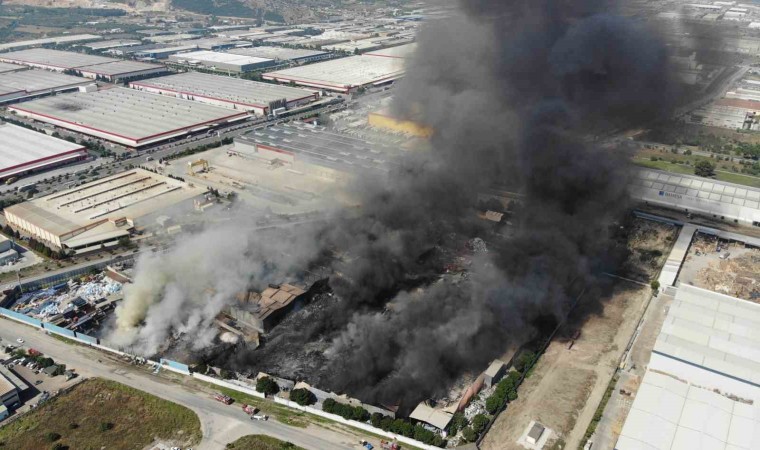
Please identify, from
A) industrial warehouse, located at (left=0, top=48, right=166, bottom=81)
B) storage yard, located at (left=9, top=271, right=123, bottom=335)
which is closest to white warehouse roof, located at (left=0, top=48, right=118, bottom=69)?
industrial warehouse, located at (left=0, top=48, right=166, bottom=81)

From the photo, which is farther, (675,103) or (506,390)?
(675,103)

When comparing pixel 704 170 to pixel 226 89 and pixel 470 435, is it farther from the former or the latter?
pixel 226 89

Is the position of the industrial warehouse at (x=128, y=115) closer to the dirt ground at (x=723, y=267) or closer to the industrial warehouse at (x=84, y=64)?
the industrial warehouse at (x=84, y=64)

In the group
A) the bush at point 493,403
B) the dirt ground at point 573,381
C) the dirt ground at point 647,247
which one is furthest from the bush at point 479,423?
the dirt ground at point 647,247

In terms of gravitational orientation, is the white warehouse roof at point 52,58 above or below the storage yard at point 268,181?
above

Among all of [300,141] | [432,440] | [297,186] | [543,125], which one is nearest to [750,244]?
[543,125]

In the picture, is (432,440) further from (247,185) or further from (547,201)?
(247,185)

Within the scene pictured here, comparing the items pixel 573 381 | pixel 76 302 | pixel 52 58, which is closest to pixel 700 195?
pixel 573 381

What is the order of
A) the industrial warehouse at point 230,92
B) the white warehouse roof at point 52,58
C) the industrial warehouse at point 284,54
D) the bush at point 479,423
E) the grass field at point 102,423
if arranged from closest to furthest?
the grass field at point 102,423 → the bush at point 479,423 → the industrial warehouse at point 230,92 → the white warehouse roof at point 52,58 → the industrial warehouse at point 284,54
